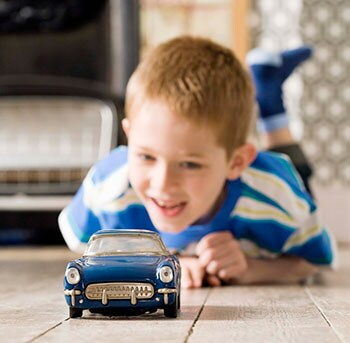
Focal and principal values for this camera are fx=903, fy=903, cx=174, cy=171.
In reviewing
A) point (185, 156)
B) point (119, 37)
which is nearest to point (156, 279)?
point (185, 156)

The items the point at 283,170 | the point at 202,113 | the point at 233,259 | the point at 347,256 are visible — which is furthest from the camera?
the point at 347,256

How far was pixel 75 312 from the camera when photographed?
1229mm

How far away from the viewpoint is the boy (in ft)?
5.22

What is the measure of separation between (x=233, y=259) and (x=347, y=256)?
4.12ft

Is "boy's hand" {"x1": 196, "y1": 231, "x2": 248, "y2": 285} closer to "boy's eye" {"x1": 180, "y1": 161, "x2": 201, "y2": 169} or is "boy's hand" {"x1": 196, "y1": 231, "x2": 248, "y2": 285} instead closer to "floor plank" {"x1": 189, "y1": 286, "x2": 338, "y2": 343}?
"floor plank" {"x1": 189, "y1": 286, "x2": 338, "y2": 343}

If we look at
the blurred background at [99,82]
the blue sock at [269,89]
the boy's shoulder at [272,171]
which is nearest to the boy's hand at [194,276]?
the boy's shoulder at [272,171]

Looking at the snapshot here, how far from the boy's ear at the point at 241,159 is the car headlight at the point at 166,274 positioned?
60 cm

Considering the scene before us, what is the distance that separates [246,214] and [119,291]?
0.71 meters

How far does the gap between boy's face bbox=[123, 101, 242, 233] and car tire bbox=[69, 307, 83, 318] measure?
1.26 feet

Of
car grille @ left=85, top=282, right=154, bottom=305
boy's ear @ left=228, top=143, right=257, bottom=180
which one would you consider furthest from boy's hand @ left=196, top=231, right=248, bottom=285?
car grille @ left=85, top=282, right=154, bottom=305

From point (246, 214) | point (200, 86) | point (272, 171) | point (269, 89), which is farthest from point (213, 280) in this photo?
point (269, 89)

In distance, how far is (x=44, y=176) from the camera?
8.80 feet

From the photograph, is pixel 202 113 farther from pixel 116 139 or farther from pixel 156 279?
pixel 116 139

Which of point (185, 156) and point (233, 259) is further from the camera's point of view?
point (233, 259)
